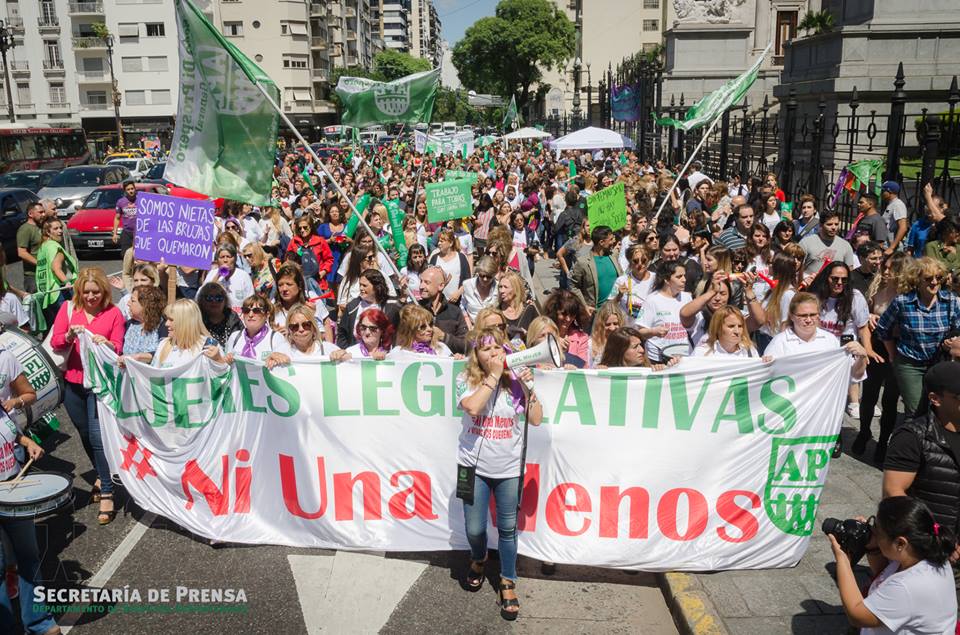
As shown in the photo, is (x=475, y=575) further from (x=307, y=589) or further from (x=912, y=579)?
(x=912, y=579)

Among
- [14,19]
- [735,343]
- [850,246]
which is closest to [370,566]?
[735,343]

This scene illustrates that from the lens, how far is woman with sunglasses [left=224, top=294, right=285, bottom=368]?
237 inches

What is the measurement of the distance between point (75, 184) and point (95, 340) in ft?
61.7

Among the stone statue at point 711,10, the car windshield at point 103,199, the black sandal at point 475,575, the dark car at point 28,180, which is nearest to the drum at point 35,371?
the black sandal at point 475,575

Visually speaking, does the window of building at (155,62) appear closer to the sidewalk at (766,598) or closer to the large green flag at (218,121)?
the large green flag at (218,121)

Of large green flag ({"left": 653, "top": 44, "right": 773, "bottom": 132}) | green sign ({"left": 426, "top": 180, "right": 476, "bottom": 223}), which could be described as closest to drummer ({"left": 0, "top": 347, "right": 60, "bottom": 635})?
green sign ({"left": 426, "top": 180, "right": 476, "bottom": 223})

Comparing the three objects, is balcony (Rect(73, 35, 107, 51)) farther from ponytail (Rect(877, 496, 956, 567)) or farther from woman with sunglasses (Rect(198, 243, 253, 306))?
ponytail (Rect(877, 496, 956, 567))

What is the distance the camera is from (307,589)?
5117mm

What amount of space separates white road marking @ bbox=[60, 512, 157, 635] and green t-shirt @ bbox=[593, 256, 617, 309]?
4693mm

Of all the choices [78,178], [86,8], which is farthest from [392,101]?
[86,8]

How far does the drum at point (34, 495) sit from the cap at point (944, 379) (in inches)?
170

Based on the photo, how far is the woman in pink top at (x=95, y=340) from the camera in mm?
6039

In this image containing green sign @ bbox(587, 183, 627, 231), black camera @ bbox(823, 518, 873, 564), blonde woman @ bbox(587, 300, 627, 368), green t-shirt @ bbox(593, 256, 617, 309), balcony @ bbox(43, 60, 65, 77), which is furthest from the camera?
balcony @ bbox(43, 60, 65, 77)

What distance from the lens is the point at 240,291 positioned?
832 centimetres
